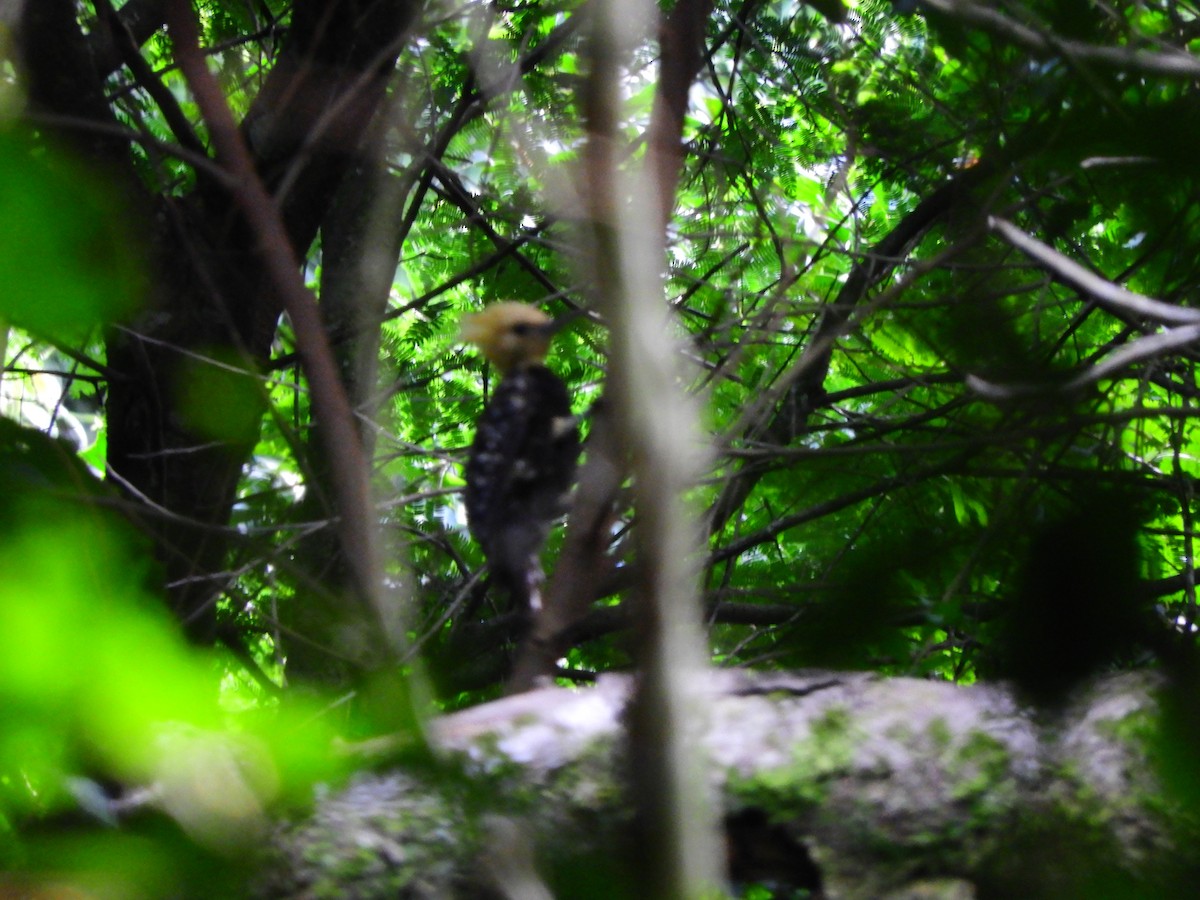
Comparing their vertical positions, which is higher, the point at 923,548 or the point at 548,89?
the point at 548,89

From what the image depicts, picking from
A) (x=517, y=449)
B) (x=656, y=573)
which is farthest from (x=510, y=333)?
(x=656, y=573)

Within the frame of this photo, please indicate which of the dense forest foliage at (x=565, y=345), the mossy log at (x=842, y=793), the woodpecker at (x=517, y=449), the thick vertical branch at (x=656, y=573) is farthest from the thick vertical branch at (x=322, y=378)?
the woodpecker at (x=517, y=449)

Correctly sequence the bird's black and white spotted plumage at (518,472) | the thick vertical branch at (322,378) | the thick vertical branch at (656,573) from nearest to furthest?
the thick vertical branch at (656,573) < the thick vertical branch at (322,378) < the bird's black and white spotted plumage at (518,472)

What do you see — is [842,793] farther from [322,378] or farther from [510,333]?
[510,333]

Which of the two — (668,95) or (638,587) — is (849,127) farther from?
(638,587)

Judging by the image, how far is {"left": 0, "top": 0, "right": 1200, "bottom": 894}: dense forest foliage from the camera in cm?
107

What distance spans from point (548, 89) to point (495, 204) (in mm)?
465

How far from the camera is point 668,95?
2.19 metres

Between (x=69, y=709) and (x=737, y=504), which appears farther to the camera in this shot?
(x=737, y=504)

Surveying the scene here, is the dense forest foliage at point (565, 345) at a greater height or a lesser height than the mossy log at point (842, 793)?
greater

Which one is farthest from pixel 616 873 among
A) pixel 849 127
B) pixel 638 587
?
pixel 849 127

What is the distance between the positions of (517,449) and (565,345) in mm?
875

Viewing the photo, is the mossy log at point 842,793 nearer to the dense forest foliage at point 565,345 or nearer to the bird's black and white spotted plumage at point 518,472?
the dense forest foliage at point 565,345

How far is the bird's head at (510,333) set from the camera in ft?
11.8
